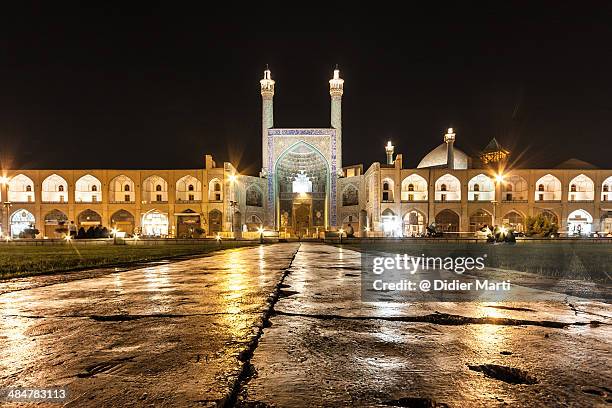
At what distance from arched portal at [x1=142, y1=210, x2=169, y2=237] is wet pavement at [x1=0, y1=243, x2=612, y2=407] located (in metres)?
40.7

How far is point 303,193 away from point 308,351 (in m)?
46.9

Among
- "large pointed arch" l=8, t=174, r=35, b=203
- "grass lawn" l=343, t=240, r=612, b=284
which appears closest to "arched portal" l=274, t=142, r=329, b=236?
"large pointed arch" l=8, t=174, r=35, b=203

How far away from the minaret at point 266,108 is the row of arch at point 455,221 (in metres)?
15.0

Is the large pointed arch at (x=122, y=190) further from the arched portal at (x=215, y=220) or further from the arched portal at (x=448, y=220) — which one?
the arched portal at (x=448, y=220)

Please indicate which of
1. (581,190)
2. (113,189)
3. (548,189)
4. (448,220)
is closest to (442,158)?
(448,220)

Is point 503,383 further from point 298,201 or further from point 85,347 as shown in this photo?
point 298,201

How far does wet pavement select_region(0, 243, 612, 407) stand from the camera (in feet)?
5.54

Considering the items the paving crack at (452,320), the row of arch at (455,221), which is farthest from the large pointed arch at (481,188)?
the paving crack at (452,320)

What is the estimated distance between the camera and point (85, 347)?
2369mm

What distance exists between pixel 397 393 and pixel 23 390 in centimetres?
166

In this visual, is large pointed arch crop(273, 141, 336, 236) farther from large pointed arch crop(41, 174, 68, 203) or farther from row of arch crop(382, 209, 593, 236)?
large pointed arch crop(41, 174, 68, 203)

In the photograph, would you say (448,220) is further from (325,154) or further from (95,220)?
(95,220)

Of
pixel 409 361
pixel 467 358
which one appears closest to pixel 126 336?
pixel 409 361

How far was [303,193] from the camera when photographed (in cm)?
4916
